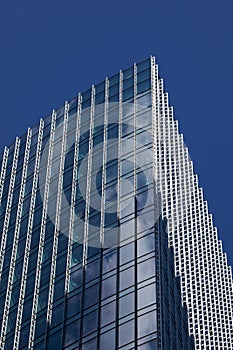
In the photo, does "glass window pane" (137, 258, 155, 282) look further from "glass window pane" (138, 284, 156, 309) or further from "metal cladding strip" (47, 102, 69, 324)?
"metal cladding strip" (47, 102, 69, 324)

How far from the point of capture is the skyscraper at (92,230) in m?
77.8

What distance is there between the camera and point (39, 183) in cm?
10512

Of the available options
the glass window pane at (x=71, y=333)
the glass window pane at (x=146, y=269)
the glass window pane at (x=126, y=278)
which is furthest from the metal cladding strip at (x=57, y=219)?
the glass window pane at (x=146, y=269)

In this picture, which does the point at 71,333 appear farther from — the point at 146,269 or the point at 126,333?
the point at 146,269

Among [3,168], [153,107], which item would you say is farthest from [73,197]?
[3,168]

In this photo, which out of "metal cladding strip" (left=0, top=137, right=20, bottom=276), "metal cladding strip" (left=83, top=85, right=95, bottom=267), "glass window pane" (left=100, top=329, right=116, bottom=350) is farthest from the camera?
"metal cladding strip" (left=0, top=137, right=20, bottom=276)

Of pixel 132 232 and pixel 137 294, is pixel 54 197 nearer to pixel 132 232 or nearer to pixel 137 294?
pixel 132 232

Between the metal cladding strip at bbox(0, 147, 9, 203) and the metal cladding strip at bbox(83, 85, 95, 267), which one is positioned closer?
the metal cladding strip at bbox(83, 85, 95, 267)

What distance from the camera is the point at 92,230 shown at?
293ft

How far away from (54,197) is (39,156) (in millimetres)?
11601

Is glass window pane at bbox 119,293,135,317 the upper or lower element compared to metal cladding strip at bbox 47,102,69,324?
lower

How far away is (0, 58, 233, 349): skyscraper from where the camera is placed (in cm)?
7775

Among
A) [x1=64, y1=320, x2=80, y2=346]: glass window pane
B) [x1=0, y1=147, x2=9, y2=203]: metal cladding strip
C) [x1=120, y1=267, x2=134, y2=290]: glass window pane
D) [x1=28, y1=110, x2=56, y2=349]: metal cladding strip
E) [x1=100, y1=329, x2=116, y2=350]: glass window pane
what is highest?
[x1=0, y1=147, x2=9, y2=203]: metal cladding strip

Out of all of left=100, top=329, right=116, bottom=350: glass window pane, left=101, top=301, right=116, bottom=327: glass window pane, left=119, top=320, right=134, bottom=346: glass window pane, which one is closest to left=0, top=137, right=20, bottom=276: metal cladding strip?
left=101, top=301, right=116, bottom=327: glass window pane
